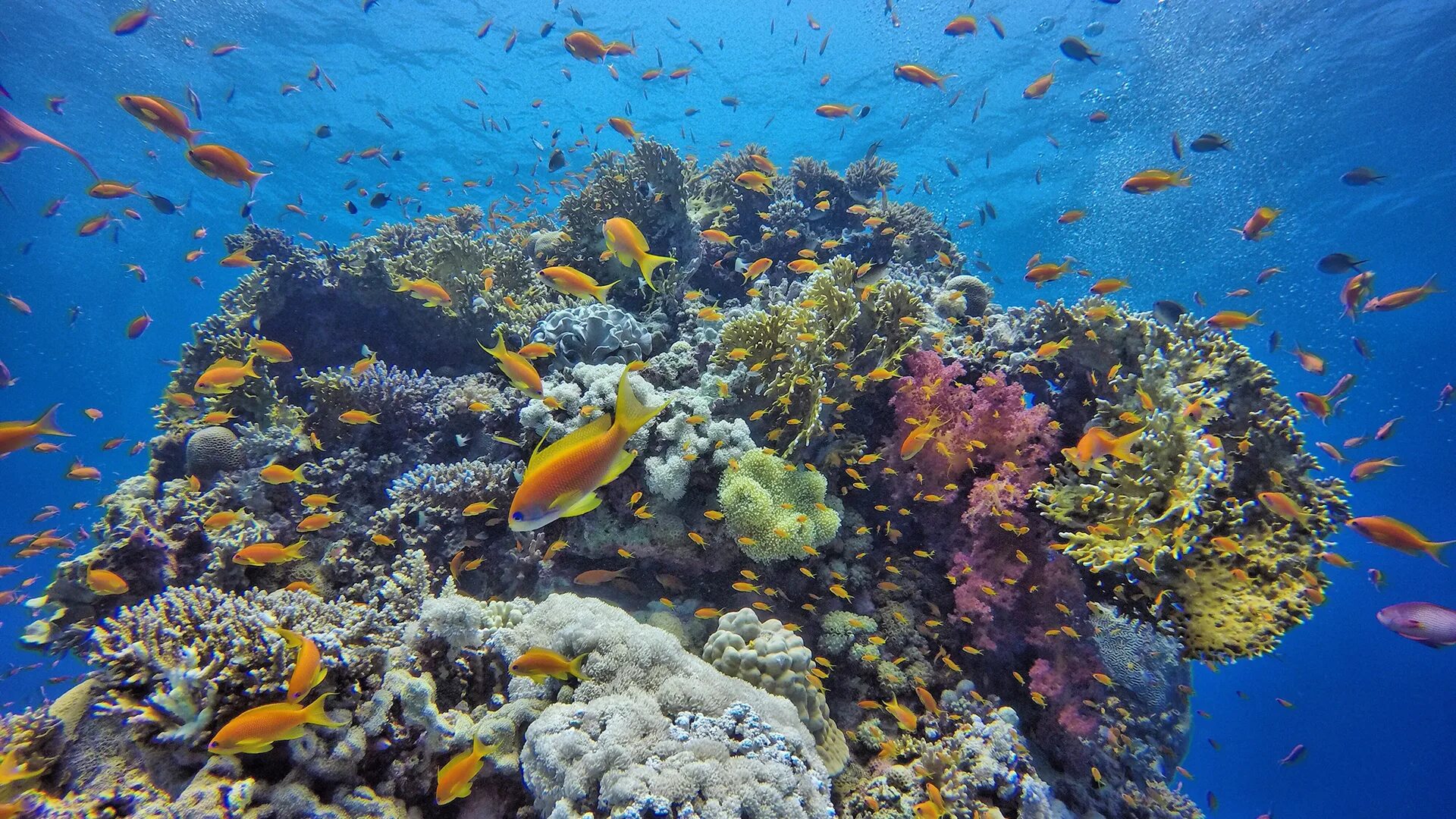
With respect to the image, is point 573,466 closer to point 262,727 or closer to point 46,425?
point 262,727

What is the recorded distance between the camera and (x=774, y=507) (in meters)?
4.88

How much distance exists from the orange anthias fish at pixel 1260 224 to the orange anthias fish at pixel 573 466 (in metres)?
8.70

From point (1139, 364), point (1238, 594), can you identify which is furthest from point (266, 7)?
point (1238, 594)

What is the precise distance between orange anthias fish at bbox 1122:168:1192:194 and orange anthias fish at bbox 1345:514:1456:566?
418 centimetres

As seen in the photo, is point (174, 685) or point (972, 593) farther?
point (972, 593)

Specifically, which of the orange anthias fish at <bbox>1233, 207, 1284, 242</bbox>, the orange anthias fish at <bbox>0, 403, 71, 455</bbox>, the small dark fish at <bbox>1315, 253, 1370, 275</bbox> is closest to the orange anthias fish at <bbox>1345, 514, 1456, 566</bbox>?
the orange anthias fish at <bbox>1233, 207, 1284, 242</bbox>

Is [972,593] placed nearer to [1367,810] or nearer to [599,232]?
[599,232]

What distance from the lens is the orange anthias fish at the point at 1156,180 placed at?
689 centimetres

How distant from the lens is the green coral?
4.81m

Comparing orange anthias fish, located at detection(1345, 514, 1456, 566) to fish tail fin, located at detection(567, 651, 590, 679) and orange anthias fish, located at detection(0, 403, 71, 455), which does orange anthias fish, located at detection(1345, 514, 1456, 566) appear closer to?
fish tail fin, located at detection(567, 651, 590, 679)

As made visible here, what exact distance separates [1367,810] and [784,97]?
78.3 metres

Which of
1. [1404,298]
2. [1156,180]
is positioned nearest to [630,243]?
[1156,180]

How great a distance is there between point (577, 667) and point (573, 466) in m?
1.79

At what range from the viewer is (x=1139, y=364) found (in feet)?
18.0
